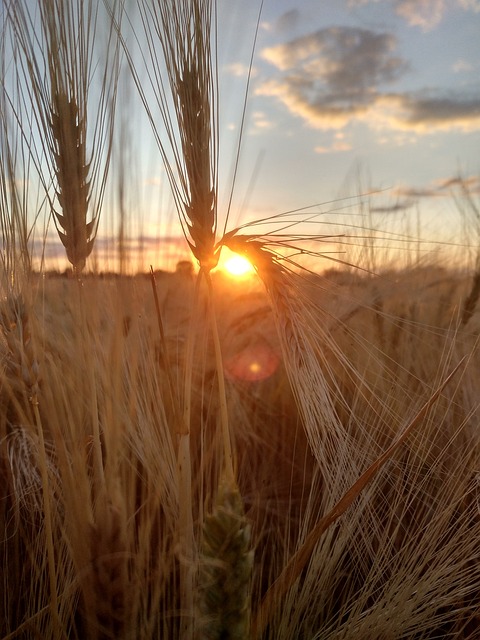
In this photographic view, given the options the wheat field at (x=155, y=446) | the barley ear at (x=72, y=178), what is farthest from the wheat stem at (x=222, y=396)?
the barley ear at (x=72, y=178)

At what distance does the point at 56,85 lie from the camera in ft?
3.08

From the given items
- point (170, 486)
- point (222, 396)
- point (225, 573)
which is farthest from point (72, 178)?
point (225, 573)

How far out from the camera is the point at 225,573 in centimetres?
73

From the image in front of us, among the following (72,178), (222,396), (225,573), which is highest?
(72,178)

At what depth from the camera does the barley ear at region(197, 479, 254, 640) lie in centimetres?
73

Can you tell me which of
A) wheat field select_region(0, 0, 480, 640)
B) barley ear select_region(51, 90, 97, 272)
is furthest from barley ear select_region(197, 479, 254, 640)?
barley ear select_region(51, 90, 97, 272)

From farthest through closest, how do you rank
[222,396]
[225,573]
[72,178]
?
[72,178] < [222,396] < [225,573]

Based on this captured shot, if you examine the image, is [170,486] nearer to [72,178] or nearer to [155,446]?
[155,446]

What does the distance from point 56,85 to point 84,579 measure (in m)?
0.80

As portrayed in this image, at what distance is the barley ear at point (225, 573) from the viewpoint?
0.73m

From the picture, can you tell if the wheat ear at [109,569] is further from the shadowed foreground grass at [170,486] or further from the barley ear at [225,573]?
the barley ear at [225,573]

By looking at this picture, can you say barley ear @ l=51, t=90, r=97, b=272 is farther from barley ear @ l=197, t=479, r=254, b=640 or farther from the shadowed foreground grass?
barley ear @ l=197, t=479, r=254, b=640

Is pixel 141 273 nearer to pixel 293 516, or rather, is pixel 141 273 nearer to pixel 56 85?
pixel 56 85

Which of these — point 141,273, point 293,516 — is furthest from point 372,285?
point 141,273
